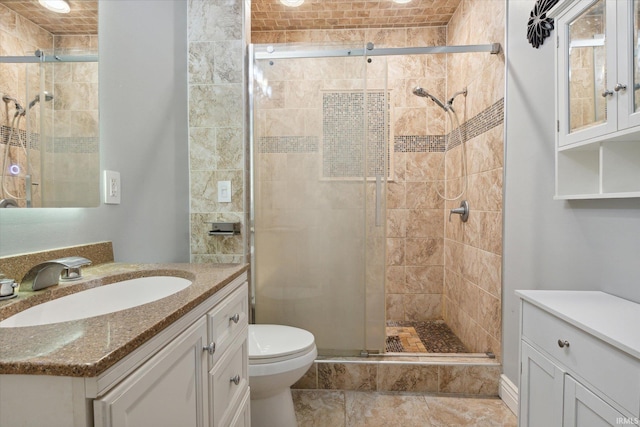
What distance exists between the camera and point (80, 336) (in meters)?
0.56

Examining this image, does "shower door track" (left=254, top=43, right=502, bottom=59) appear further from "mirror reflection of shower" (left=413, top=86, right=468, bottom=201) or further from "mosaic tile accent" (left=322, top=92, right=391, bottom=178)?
"mirror reflection of shower" (left=413, top=86, right=468, bottom=201)

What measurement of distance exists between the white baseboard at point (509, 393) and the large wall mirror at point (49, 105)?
2.17m

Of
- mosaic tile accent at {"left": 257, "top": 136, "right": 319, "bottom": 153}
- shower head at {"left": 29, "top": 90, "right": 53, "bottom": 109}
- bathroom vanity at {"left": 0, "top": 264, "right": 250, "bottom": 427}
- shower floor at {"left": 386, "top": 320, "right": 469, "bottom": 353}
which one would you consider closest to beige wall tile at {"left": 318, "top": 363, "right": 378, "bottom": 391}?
shower floor at {"left": 386, "top": 320, "right": 469, "bottom": 353}

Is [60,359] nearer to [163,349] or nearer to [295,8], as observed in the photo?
[163,349]

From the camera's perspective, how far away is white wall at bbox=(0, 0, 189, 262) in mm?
1083

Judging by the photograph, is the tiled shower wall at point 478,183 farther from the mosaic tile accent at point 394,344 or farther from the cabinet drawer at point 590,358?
the cabinet drawer at point 590,358

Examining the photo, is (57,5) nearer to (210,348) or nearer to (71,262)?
(71,262)

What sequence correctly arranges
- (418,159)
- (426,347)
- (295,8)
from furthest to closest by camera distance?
(418,159) < (295,8) < (426,347)

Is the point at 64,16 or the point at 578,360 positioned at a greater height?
the point at 64,16

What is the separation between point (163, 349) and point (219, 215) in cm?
122

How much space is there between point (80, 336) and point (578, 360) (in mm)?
1170

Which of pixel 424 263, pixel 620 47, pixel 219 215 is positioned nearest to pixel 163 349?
pixel 219 215

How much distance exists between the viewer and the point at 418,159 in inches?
112

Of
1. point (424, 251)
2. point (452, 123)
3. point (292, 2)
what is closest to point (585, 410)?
point (424, 251)
